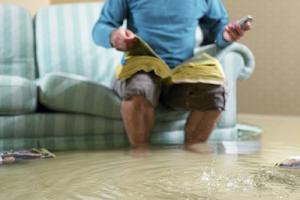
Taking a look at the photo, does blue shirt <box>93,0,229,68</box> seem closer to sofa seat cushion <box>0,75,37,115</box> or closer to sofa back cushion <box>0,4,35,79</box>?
sofa seat cushion <box>0,75,37,115</box>

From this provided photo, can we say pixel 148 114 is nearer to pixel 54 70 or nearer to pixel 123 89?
pixel 123 89

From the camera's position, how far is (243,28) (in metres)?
2.29

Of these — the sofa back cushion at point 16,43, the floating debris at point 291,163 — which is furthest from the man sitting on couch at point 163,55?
the sofa back cushion at point 16,43

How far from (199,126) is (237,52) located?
1.26 feet

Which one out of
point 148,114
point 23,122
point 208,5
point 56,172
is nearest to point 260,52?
point 208,5

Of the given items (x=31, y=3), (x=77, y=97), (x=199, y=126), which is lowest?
(x=199, y=126)

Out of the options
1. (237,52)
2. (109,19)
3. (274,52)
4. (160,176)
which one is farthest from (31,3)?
(160,176)

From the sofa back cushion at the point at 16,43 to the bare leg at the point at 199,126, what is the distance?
849 millimetres

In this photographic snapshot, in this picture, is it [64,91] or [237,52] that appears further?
[237,52]

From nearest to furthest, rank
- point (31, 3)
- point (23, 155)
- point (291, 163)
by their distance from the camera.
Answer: point (291, 163)
point (23, 155)
point (31, 3)

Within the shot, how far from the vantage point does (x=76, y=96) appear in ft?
7.46

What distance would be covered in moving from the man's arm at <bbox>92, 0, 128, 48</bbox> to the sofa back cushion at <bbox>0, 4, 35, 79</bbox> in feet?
1.92

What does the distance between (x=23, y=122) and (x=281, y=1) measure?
7.15 ft

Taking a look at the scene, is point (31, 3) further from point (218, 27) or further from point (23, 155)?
Answer: point (23, 155)
